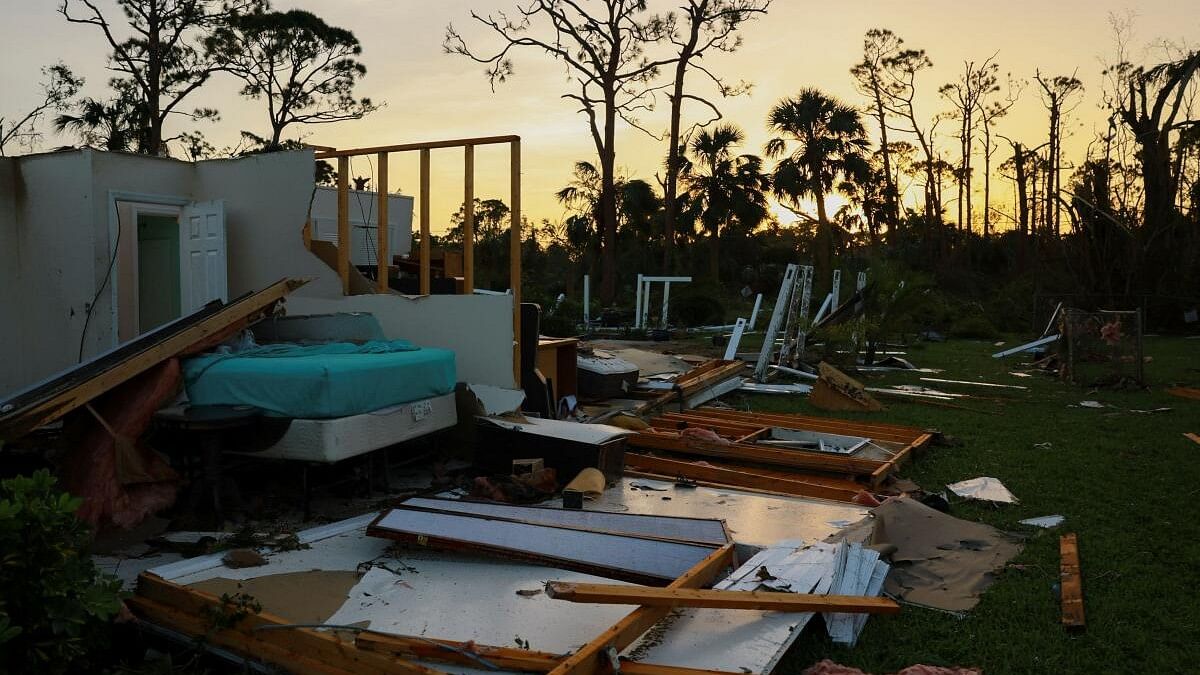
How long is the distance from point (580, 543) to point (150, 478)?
2551 millimetres

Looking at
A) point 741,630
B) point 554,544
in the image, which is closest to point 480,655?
point 741,630

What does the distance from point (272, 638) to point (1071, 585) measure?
362 centimetres

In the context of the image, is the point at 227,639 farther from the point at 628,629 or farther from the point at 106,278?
the point at 106,278

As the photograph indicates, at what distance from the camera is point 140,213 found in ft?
26.8

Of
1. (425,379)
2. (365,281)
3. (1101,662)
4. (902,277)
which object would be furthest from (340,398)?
(902,277)

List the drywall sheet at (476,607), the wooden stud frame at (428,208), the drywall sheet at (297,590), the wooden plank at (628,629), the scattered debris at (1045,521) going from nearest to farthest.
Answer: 1. the wooden plank at (628,629)
2. the drywall sheet at (476,607)
3. the drywall sheet at (297,590)
4. the scattered debris at (1045,521)
5. the wooden stud frame at (428,208)

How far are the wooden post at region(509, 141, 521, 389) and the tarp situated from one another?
3.26m

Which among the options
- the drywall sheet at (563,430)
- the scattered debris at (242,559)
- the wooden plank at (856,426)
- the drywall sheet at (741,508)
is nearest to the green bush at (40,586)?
the scattered debris at (242,559)

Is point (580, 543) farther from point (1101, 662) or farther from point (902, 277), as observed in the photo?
point (902, 277)

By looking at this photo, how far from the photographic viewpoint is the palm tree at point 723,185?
3158 cm

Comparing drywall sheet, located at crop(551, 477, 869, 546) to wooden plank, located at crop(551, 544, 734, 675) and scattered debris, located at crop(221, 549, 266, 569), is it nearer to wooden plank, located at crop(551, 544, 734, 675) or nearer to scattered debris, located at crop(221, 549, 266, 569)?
wooden plank, located at crop(551, 544, 734, 675)

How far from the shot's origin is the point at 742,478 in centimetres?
632

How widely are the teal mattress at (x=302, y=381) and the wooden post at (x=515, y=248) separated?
1.48 metres

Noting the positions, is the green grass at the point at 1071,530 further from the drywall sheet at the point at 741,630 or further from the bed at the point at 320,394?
the bed at the point at 320,394
